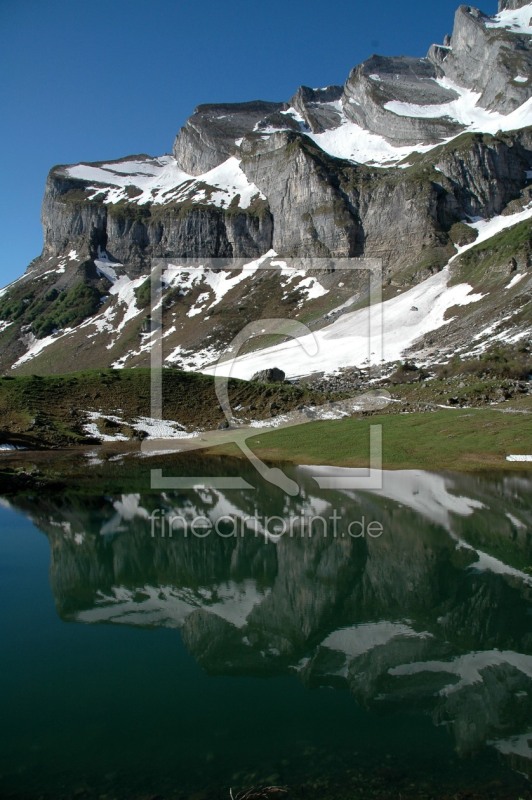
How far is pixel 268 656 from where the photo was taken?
49.5ft

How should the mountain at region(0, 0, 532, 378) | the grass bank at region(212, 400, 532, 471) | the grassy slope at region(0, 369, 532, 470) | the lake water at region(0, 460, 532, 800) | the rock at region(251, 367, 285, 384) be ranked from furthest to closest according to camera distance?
the mountain at region(0, 0, 532, 378) < the rock at region(251, 367, 285, 384) < the grassy slope at region(0, 369, 532, 470) < the grass bank at region(212, 400, 532, 471) < the lake water at region(0, 460, 532, 800)

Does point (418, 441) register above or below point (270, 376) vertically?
below

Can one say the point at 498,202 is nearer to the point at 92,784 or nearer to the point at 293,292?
the point at 293,292

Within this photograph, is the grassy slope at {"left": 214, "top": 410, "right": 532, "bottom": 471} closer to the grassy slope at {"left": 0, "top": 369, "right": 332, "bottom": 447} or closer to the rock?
the grassy slope at {"left": 0, "top": 369, "right": 332, "bottom": 447}

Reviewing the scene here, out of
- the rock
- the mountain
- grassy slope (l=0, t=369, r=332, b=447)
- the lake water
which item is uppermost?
the mountain

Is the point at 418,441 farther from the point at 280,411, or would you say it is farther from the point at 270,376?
the point at 270,376

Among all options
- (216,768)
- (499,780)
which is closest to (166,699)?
(216,768)

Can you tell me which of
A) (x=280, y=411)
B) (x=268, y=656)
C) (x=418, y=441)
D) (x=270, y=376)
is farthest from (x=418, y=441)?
(x=270, y=376)

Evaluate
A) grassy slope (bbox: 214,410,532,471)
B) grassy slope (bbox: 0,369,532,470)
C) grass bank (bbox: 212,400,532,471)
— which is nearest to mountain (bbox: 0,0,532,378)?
grassy slope (bbox: 0,369,532,470)

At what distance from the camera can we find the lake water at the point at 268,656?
10.3 m

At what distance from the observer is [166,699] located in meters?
12.9

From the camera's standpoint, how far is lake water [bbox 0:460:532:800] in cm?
1026

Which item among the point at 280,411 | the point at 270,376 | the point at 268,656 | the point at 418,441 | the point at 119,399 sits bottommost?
the point at 268,656

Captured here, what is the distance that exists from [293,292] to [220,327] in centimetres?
2482
